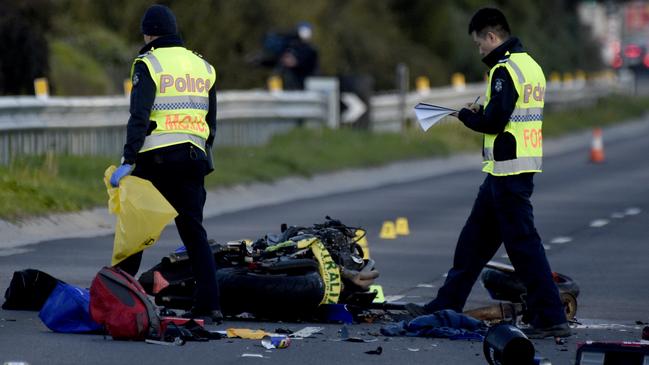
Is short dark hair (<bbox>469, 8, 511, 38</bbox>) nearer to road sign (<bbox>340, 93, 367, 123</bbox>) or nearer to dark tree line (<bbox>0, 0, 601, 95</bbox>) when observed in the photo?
dark tree line (<bbox>0, 0, 601, 95</bbox>)

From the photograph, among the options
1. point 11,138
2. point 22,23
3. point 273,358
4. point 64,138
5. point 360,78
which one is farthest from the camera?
point 360,78

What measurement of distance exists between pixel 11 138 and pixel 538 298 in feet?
32.6

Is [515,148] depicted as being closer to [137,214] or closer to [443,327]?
[443,327]

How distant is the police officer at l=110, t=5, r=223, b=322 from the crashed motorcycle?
0.27 metres

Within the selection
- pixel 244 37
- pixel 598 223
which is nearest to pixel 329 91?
pixel 244 37

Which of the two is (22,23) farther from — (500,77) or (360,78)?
(500,77)

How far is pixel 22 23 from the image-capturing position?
24.7 metres

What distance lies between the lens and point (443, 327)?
1037 centimetres

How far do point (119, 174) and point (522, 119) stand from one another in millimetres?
2299

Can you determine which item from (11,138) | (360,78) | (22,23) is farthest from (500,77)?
(360,78)

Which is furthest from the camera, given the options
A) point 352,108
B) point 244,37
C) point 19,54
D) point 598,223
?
point 244,37

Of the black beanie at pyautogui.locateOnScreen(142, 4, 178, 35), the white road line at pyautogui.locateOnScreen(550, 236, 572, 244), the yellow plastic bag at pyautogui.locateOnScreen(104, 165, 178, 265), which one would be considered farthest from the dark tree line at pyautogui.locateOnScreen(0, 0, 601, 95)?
the yellow plastic bag at pyautogui.locateOnScreen(104, 165, 178, 265)

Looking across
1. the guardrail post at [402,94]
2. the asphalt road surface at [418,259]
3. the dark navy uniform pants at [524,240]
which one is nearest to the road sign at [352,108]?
the guardrail post at [402,94]

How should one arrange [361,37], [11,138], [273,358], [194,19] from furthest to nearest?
1. [361,37]
2. [194,19]
3. [11,138]
4. [273,358]
